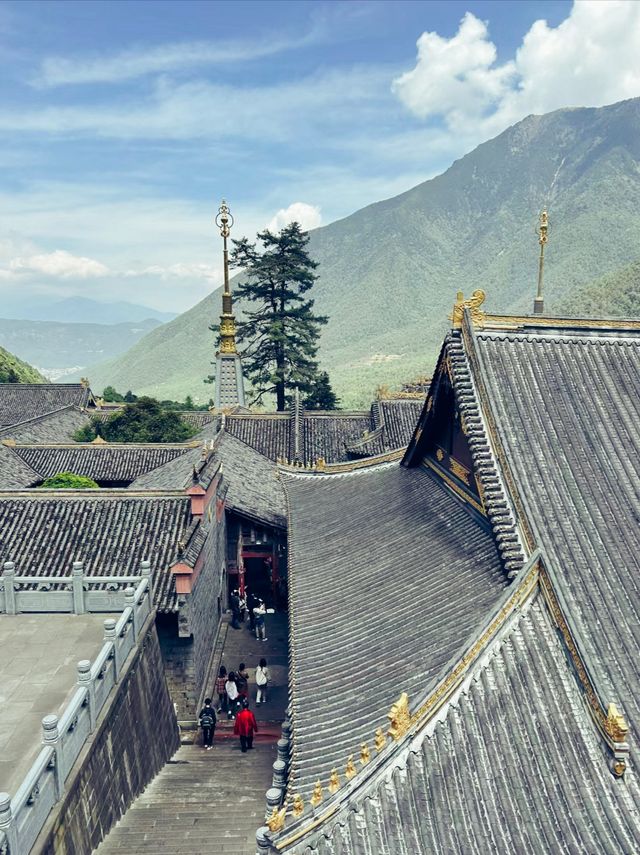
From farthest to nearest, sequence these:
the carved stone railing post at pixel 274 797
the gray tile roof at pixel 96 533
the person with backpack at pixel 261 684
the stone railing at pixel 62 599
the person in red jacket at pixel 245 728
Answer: the person with backpack at pixel 261 684
the gray tile roof at pixel 96 533
the person in red jacket at pixel 245 728
the stone railing at pixel 62 599
the carved stone railing post at pixel 274 797

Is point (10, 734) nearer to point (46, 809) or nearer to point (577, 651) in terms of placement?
point (46, 809)

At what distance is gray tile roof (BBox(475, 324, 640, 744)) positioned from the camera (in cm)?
963

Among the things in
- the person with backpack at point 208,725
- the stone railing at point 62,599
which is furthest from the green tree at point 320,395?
the stone railing at point 62,599

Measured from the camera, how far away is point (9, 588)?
53.2ft

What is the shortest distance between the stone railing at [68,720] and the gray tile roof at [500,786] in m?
3.73

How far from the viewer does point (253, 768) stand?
18000mm

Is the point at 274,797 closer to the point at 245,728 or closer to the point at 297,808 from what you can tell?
the point at 297,808

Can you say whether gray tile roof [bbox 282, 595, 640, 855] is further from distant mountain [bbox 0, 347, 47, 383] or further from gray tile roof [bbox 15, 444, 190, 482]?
distant mountain [bbox 0, 347, 47, 383]

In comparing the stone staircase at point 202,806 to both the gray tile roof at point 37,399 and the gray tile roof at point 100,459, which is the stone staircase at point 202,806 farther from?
the gray tile roof at point 37,399

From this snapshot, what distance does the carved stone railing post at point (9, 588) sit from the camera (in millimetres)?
16031

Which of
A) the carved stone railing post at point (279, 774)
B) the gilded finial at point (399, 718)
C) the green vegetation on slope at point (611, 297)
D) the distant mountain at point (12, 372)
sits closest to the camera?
the gilded finial at point (399, 718)

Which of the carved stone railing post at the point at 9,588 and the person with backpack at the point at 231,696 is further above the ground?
the carved stone railing post at the point at 9,588

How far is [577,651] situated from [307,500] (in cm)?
1328

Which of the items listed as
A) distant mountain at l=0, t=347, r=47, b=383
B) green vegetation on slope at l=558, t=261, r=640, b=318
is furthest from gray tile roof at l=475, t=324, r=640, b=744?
distant mountain at l=0, t=347, r=47, b=383
